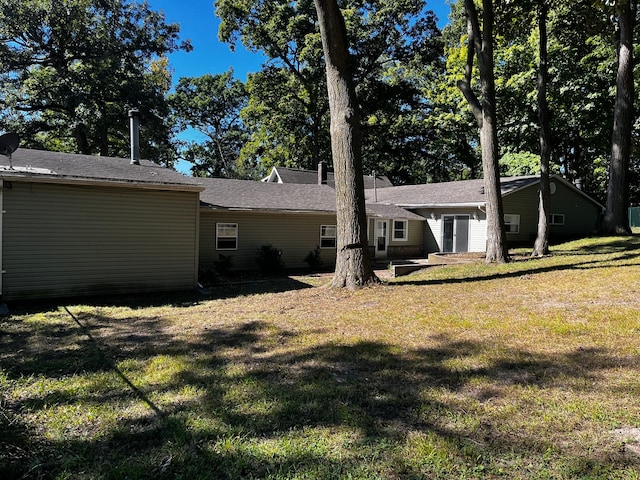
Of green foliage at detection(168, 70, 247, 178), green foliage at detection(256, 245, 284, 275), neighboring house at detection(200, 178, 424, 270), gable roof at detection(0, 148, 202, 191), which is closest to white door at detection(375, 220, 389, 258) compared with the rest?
neighboring house at detection(200, 178, 424, 270)

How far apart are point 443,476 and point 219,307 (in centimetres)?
639

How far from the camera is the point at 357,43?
27.5 meters

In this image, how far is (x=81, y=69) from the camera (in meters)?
24.0

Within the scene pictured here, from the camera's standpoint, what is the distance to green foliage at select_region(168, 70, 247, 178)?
1526 inches

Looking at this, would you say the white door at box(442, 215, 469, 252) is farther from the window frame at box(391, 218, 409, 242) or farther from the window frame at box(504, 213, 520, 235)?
the window frame at box(504, 213, 520, 235)

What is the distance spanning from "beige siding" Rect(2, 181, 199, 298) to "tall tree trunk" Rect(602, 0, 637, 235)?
14819 millimetres

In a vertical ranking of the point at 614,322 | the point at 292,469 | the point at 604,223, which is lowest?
the point at 292,469

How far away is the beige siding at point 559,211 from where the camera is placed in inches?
736

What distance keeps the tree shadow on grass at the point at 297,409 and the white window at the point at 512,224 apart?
15341 millimetres

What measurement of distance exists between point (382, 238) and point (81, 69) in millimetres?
20940

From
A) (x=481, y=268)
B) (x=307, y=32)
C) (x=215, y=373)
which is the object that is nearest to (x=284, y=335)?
(x=215, y=373)

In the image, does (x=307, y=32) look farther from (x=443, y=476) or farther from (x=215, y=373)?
(x=443, y=476)

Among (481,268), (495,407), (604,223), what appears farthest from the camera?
(604,223)

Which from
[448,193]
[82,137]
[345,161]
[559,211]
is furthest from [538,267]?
[82,137]
